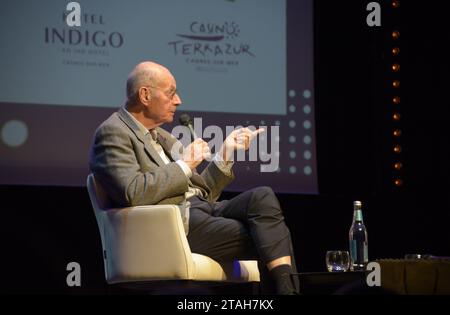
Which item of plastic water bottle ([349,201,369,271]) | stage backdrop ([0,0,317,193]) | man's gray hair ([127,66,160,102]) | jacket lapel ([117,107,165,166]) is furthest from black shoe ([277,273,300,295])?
stage backdrop ([0,0,317,193])

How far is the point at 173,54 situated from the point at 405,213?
188 cm

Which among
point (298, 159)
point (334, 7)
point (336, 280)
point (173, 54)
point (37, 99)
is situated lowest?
point (336, 280)

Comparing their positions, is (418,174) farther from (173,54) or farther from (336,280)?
(336,280)

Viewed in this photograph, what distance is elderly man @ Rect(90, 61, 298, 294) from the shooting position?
2781mm

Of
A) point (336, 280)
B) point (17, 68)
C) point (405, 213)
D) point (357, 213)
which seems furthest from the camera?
point (405, 213)

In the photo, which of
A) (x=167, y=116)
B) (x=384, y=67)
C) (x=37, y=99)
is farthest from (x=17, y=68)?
(x=384, y=67)

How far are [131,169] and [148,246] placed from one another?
0.31 m

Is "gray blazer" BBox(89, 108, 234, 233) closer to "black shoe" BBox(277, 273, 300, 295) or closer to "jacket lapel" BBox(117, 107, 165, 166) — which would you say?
"jacket lapel" BBox(117, 107, 165, 166)

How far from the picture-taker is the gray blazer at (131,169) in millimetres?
2775

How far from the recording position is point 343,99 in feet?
15.8

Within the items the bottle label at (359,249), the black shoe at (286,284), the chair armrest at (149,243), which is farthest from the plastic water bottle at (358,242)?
the chair armrest at (149,243)

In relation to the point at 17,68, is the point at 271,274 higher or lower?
lower

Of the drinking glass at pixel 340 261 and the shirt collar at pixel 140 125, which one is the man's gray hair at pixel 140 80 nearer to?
the shirt collar at pixel 140 125

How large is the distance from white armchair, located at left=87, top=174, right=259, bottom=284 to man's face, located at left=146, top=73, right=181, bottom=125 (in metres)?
0.49
